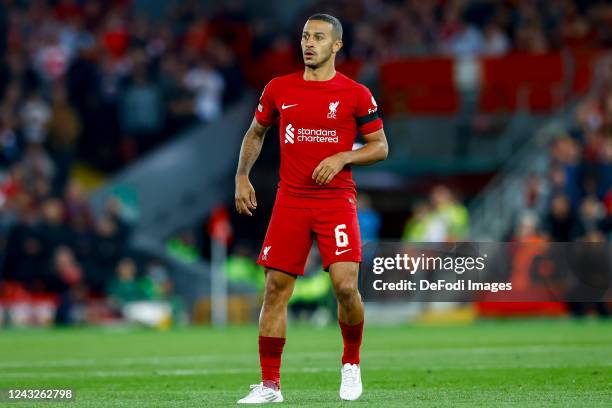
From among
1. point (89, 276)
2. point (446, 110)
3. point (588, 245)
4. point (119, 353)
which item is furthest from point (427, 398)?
point (446, 110)

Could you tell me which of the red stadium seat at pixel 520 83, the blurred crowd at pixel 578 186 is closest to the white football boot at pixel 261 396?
the blurred crowd at pixel 578 186

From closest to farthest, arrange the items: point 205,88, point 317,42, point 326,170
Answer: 1. point 326,170
2. point 317,42
3. point 205,88

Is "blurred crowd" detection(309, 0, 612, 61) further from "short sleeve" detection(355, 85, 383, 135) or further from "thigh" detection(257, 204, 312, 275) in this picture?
"thigh" detection(257, 204, 312, 275)

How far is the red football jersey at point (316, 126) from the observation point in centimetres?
1033

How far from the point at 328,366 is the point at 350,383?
11.7ft

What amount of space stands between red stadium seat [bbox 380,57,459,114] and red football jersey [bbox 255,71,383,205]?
Result: 17.3 m

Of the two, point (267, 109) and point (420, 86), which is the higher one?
point (420, 86)

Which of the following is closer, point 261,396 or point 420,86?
point 261,396

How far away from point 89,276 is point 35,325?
129 cm

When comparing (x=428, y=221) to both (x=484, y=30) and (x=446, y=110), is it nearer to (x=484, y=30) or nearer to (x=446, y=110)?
(x=446, y=110)

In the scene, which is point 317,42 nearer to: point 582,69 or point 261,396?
point 261,396

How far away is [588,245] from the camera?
1152 cm

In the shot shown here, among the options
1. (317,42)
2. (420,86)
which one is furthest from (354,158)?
(420,86)

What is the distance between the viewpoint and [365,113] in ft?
34.1
